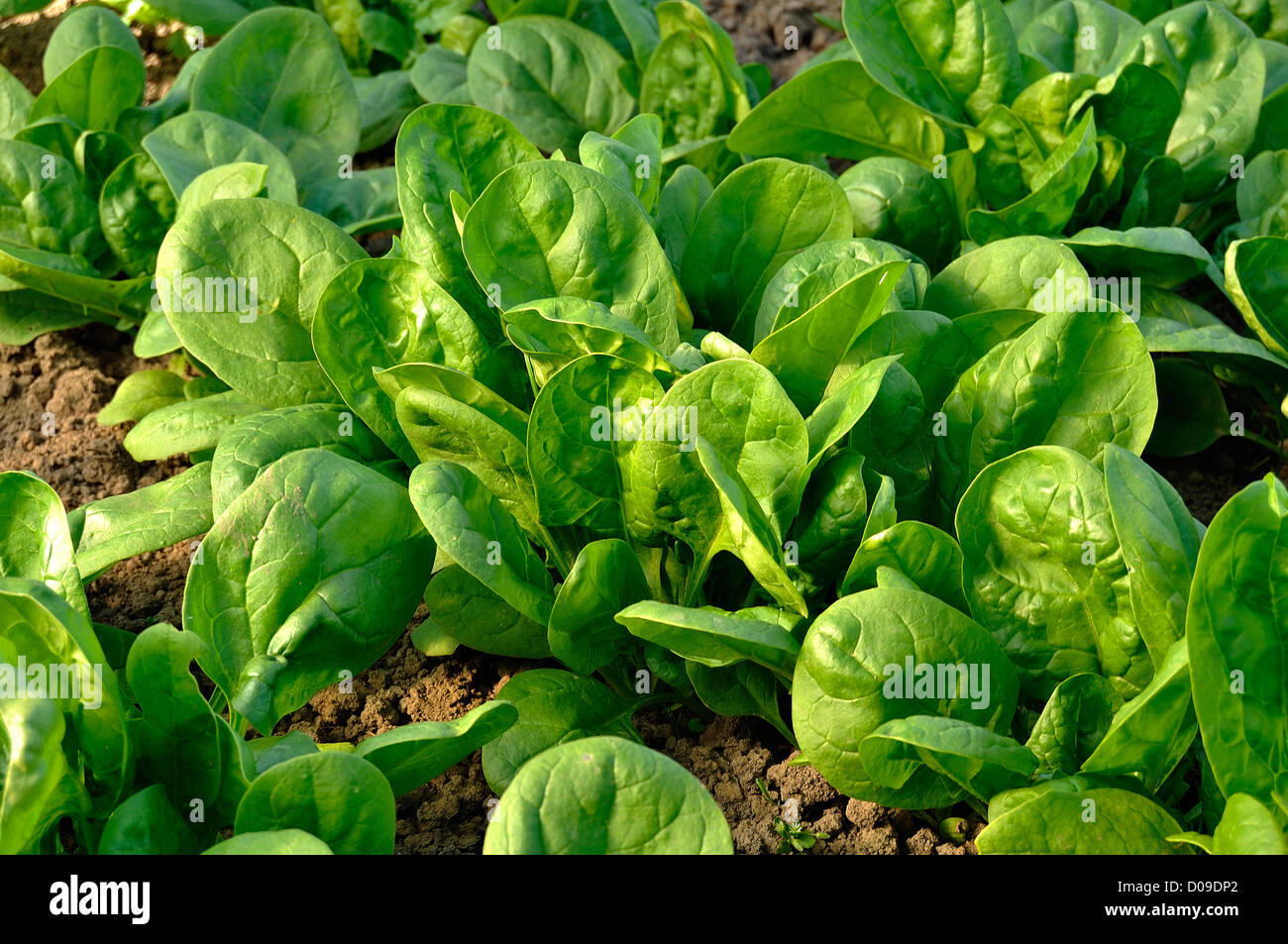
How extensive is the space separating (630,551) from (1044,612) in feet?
1.58

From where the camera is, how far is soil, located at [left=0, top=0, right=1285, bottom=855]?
1.48m

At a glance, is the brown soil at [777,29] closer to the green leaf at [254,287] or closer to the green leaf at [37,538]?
the green leaf at [254,287]

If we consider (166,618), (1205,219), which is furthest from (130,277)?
(1205,219)

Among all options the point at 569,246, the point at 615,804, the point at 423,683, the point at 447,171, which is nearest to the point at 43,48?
the point at 447,171

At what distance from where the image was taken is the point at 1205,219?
238 centimetres

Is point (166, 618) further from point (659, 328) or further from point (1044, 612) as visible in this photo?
point (1044, 612)

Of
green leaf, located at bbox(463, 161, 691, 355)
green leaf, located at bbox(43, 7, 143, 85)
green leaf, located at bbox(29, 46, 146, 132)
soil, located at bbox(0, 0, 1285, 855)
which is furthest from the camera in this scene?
green leaf, located at bbox(43, 7, 143, 85)

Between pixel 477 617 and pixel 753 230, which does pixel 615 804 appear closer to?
pixel 477 617

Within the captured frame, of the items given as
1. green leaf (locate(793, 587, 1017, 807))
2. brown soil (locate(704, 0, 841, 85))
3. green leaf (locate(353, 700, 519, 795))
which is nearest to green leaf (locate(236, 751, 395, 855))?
green leaf (locate(353, 700, 519, 795))

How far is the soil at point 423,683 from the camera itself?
148cm

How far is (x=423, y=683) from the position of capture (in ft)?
5.53

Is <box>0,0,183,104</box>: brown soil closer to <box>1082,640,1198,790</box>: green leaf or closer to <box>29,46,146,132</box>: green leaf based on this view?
<box>29,46,146,132</box>: green leaf

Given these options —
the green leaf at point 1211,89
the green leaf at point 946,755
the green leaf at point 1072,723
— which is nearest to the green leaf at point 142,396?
the green leaf at point 946,755
